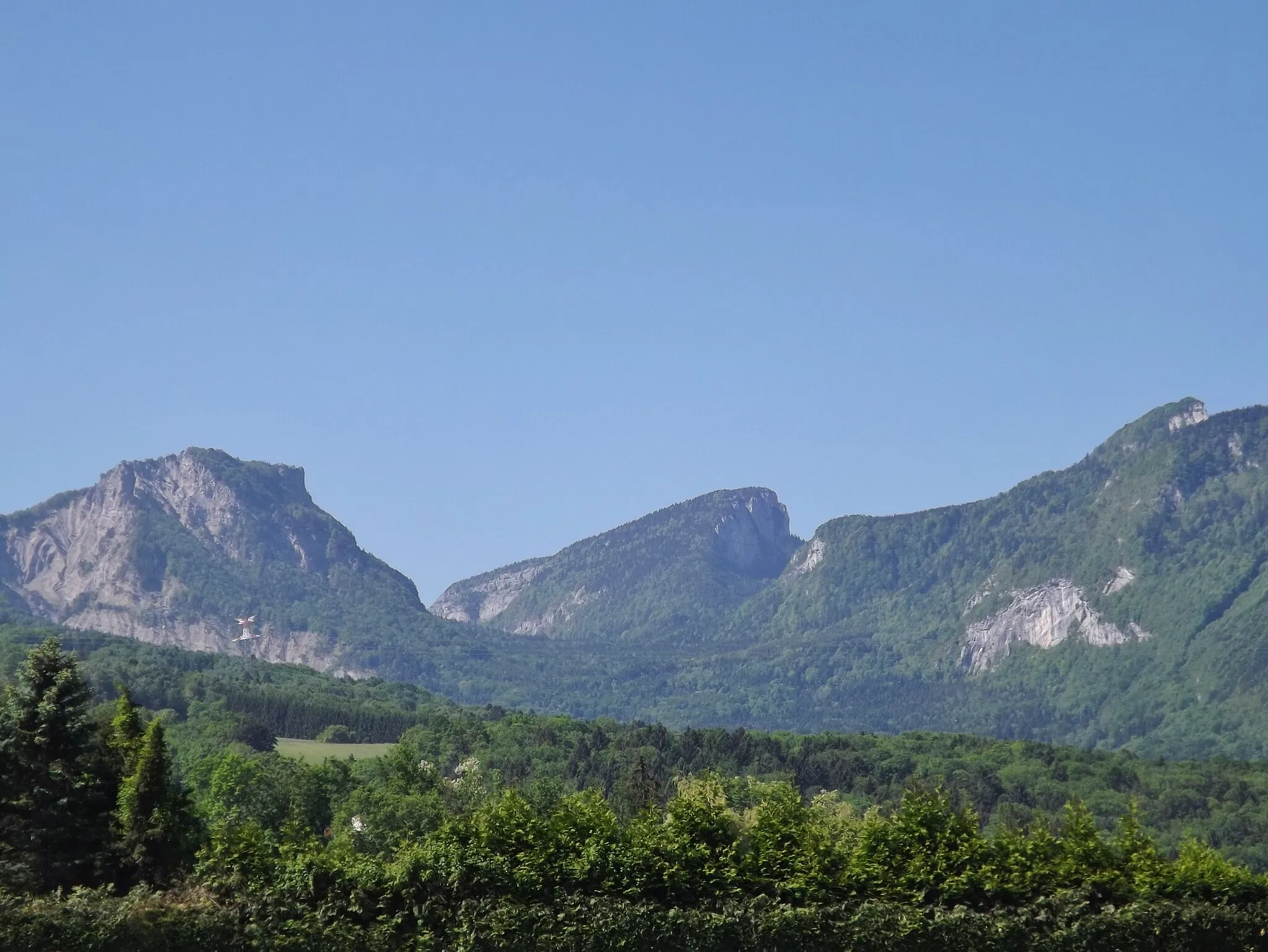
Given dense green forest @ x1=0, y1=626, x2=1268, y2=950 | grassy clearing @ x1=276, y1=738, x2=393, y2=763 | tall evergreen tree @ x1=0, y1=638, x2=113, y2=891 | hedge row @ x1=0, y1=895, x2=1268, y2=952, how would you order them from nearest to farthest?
hedge row @ x1=0, y1=895, x2=1268, y2=952 < dense green forest @ x1=0, y1=626, x2=1268, y2=950 < tall evergreen tree @ x1=0, y1=638, x2=113, y2=891 < grassy clearing @ x1=276, y1=738, x2=393, y2=763

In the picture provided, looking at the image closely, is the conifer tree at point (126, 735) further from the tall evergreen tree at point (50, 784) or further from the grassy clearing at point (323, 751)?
the grassy clearing at point (323, 751)

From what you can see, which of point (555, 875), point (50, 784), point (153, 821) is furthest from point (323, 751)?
point (555, 875)

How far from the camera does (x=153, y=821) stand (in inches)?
2077

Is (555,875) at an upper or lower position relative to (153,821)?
lower

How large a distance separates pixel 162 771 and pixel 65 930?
8.44 m

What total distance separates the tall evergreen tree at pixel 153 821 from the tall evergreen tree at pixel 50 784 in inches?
41.0

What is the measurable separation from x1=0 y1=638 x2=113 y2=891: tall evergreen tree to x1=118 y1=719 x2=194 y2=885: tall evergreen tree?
1.04 metres

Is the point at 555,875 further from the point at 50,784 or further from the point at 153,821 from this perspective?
the point at 50,784

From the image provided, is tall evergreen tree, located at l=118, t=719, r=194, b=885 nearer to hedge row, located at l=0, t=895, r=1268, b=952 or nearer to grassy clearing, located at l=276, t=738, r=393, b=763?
hedge row, located at l=0, t=895, r=1268, b=952

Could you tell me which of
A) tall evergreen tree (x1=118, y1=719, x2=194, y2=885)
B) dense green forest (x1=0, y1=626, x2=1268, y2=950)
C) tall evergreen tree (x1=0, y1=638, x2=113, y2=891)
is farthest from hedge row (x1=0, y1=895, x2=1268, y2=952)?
tall evergreen tree (x1=0, y1=638, x2=113, y2=891)

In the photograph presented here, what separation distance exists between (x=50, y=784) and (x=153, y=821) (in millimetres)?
3742

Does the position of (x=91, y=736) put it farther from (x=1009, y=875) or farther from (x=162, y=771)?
(x=1009, y=875)

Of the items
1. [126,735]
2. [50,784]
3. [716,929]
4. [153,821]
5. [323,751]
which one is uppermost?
[126,735]

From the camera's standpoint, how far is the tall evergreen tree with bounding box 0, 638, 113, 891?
5247 cm
